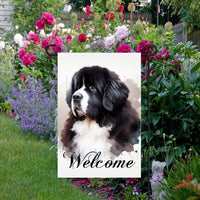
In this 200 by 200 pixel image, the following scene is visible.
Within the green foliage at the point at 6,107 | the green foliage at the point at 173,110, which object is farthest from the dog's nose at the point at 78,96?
the green foliage at the point at 6,107

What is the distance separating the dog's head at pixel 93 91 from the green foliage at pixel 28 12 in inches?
422

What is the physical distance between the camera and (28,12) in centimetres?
1295

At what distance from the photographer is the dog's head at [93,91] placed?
7.30 feet

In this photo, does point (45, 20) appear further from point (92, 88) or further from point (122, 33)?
point (92, 88)

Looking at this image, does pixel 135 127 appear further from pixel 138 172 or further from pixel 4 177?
pixel 4 177

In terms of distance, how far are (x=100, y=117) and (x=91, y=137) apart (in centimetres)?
13

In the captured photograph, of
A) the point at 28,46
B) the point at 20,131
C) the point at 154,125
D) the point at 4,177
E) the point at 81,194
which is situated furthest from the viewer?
the point at 28,46

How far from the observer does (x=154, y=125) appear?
2.77 m

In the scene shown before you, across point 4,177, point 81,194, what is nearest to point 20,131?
point 4,177

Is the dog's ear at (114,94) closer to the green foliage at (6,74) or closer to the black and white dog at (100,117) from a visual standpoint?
the black and white dog at (100,117)

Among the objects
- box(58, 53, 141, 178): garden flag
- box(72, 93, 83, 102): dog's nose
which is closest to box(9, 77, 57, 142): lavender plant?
box(58, 53, 141, 178): garden flag

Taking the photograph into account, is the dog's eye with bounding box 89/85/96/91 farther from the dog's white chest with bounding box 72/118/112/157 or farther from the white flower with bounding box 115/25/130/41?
the white flower with bounding box 115/25/130/41

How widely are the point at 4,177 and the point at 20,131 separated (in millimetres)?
1853

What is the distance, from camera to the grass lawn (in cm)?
294
